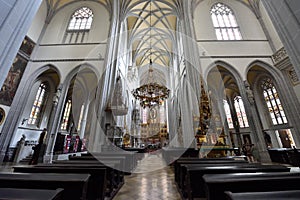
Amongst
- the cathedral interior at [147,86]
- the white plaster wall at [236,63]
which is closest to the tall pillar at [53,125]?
the cathedral interior at [147,86]

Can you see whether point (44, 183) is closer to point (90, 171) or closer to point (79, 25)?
point (90, 171)

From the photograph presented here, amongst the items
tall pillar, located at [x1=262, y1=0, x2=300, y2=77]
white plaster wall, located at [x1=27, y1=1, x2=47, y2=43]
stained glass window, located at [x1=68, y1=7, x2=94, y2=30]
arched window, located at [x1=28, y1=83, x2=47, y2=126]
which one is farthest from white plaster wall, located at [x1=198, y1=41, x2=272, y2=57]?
arched window, located at [x1=28, y1=83, x2=47, y2=126]

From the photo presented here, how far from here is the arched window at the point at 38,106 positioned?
9.12m

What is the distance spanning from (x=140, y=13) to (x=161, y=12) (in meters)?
2.16

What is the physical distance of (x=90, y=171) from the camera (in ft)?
6.88

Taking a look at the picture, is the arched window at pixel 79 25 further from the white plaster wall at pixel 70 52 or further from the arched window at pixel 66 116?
the arched window at pixel 66 116

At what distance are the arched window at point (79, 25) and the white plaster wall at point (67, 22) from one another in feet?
0.94

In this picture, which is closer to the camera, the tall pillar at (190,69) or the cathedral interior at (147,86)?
the cathedral interior at (147,86)

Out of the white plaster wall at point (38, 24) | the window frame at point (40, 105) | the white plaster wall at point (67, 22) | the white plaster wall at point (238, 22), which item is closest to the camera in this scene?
the white plaster wall at point (38, 24)

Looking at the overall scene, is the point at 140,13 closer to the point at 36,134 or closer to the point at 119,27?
the point at 119,27

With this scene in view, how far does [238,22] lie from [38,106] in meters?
16.6

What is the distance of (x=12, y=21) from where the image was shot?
1.74m

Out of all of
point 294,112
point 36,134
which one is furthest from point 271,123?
point 36,134

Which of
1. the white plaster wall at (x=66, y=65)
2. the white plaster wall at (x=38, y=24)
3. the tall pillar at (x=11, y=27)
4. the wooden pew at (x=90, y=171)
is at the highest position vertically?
the white plaster wall at (x=38, y=24)
